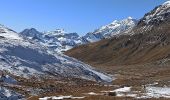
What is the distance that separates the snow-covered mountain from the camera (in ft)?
348

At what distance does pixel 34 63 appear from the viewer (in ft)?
375

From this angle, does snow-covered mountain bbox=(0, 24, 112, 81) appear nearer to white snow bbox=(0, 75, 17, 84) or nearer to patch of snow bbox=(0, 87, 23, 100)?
white snow bbox=(0, 75, 17, 84)

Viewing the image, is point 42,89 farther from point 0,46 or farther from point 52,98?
point 0,46

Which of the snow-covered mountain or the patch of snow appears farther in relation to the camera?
the snow-covered mountain

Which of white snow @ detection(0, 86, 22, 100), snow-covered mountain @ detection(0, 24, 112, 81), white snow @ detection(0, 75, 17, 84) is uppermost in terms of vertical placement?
snow-covered mountain @ detection(0, 24, 112, 81)

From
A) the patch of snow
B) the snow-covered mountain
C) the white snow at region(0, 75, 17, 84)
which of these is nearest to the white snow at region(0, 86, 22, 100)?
the patch of snow

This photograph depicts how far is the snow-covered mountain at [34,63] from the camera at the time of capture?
348 feet

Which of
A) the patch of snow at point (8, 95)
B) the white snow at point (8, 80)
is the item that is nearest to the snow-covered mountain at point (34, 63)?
the white snow at point (8, 80)

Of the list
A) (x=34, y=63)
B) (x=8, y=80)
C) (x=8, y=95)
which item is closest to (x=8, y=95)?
(x=8, y=95)

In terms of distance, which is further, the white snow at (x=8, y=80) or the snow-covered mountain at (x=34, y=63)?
the snow-covered mountain at (x=34, y=63)

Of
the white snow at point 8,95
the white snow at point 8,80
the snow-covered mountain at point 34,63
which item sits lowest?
the white snow at point 8,95

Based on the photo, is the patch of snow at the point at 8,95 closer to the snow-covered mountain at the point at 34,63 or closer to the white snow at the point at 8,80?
the white snow at the point at 8,80

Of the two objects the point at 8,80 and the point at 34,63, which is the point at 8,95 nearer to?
the point at 8,80

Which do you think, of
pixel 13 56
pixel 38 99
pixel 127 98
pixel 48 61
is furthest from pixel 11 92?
pixel 48 61
